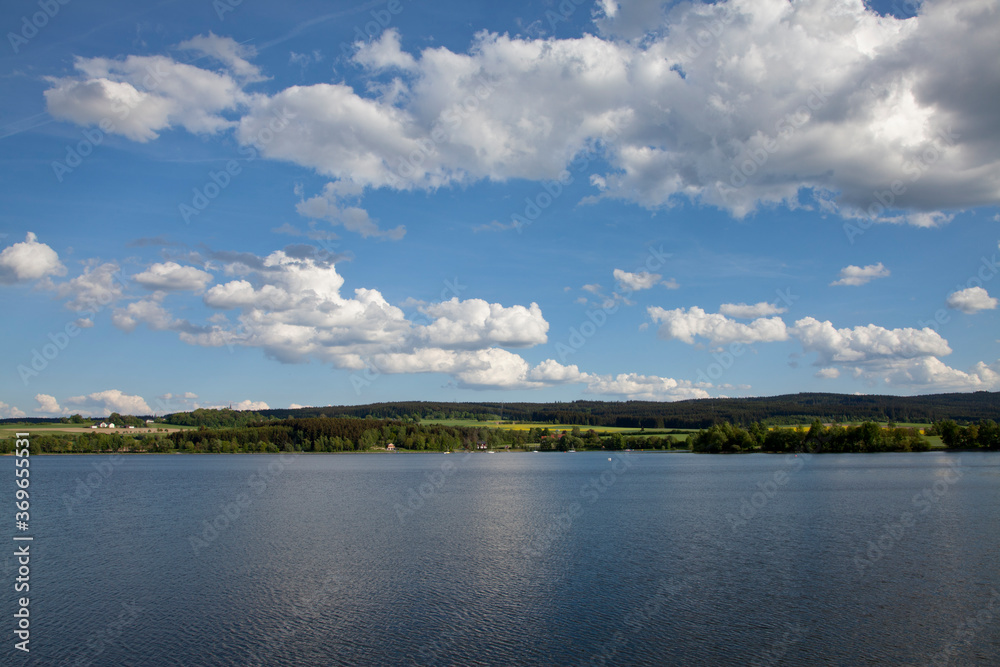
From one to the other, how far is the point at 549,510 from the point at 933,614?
112 ft

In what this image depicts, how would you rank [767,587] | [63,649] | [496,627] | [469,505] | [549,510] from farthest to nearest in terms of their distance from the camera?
[469,505] < [549,510] < [767,587] < [496,627] < [63,649]

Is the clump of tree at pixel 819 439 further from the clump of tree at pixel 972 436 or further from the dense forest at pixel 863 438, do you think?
the clump of tree at pixel 972 436

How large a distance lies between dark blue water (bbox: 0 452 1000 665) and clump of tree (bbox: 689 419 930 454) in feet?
316

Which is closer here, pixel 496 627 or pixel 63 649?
pixel 63 649

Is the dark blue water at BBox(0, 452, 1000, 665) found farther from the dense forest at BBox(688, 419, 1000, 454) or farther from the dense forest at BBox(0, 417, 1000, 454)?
the dense forest at BBox(0, 417, 1000, 454)

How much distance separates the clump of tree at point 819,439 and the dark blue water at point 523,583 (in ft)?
316

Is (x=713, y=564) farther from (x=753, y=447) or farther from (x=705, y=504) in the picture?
(x=753, y=447)

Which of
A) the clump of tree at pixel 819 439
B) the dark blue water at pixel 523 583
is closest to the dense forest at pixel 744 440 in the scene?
the clump of tree at pixel 819 439

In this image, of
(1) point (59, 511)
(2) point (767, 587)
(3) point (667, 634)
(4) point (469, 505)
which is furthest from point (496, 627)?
(1) point (59, 511)

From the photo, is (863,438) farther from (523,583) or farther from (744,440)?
(523,583)

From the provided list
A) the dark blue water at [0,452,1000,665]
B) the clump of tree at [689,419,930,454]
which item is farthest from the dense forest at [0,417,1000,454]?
the dark blue water at [0,452,1000,665]

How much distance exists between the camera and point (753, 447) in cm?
16688

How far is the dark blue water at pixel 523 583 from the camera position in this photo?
21.2 meters

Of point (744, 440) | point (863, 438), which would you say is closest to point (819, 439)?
point (863, 438)
